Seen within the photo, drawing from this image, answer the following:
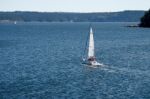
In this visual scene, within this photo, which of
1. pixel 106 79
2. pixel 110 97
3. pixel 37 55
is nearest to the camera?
pixel 110 97

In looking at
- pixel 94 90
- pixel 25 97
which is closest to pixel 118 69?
pixel 94 90

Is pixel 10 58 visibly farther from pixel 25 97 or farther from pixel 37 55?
pixel 25 97

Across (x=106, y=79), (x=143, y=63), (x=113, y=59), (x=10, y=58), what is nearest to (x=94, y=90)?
(x=106, y=79)

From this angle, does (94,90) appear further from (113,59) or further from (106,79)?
(113,59)

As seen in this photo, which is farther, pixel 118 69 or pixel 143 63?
pixel 143 63

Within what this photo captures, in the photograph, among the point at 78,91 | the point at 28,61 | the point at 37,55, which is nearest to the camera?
the point at 78,91

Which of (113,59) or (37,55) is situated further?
(37,55)

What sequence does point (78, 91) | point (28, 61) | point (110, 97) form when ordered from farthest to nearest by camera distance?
1. point (28, 61)
2. point (78, 91)
3. point (110, 97)

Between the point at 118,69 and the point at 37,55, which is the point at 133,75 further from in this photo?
the point at 37,55

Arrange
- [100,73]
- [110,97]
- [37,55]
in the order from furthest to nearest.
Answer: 1. [37,55]
2. [100,73]
3. [110,97]
